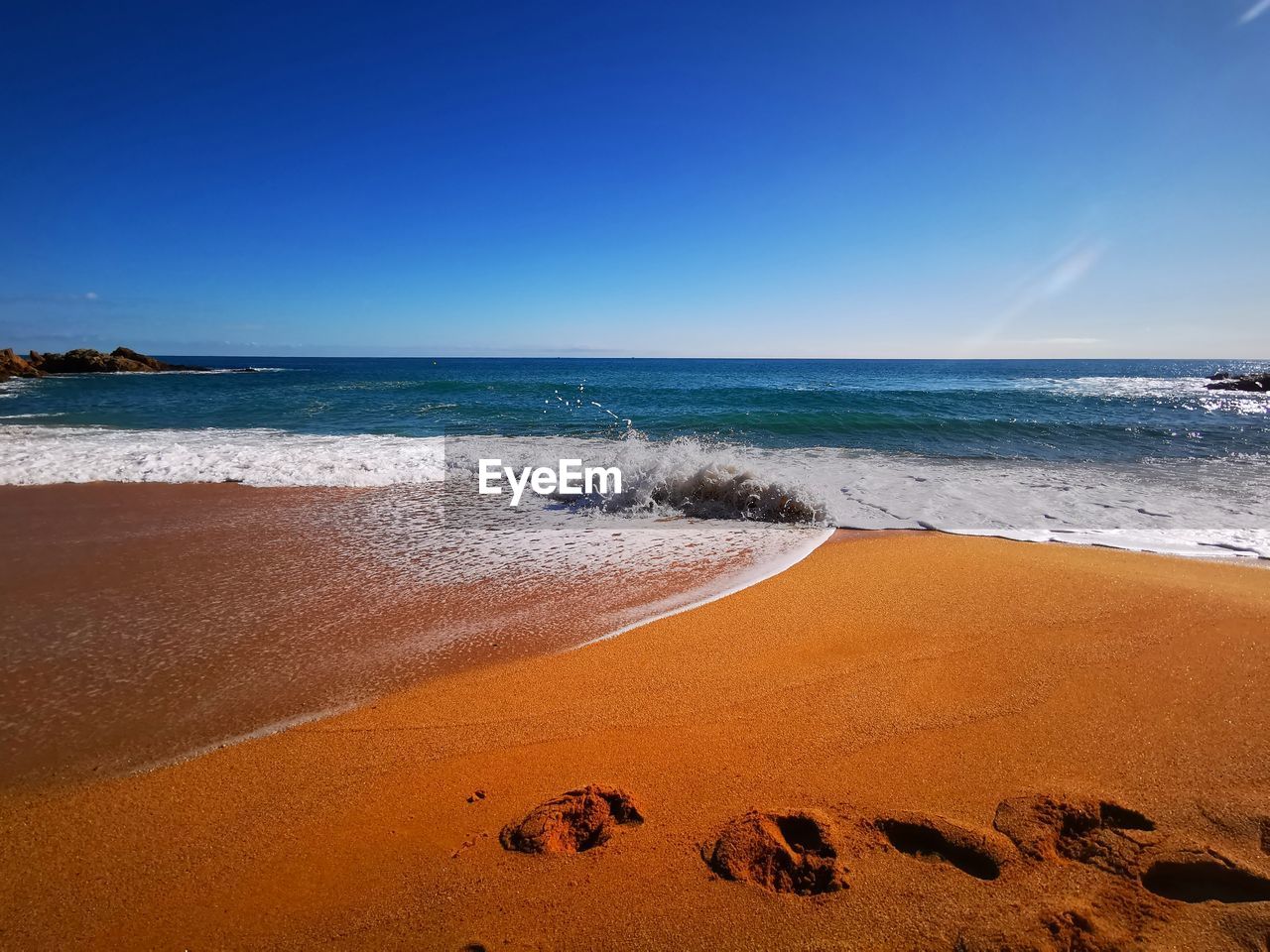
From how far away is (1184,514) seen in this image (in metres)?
6.87

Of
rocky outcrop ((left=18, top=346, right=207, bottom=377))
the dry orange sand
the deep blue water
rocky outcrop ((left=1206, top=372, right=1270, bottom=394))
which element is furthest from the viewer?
rocky outcrop ((left=18, top=346, right=207, bottom=377))

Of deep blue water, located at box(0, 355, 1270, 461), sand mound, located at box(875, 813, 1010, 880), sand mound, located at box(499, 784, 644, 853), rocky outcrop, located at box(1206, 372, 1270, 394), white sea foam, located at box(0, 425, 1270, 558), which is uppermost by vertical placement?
rocky outcrop, located at box(1206, 372, 1270, 394)

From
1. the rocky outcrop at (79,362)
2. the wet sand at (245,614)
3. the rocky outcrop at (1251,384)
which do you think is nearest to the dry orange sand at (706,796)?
the wet sand at (245,614)

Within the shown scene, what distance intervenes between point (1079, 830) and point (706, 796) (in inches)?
51.4

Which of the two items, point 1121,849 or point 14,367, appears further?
point 14,367

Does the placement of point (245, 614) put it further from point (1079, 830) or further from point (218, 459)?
point (218, 459)

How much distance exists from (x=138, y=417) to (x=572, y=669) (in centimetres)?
2176

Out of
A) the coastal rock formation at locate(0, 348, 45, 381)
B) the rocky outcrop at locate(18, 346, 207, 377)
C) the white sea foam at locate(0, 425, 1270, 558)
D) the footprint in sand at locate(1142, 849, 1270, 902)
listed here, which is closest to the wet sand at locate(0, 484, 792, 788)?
the white sea foam at locate(0, 425, 1270, 558)

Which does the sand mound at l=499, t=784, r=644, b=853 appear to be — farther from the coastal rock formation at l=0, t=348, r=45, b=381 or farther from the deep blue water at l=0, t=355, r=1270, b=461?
the coastal rock formation at l=0, t=348, r=45, b=381

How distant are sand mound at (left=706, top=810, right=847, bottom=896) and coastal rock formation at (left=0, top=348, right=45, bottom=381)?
51.9 m

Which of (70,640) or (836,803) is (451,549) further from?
(836,803)

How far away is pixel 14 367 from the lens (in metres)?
37.0

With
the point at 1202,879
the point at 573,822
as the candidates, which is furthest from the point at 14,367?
the point at 1202,879

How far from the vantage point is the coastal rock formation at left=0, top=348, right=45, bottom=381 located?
3619cm
